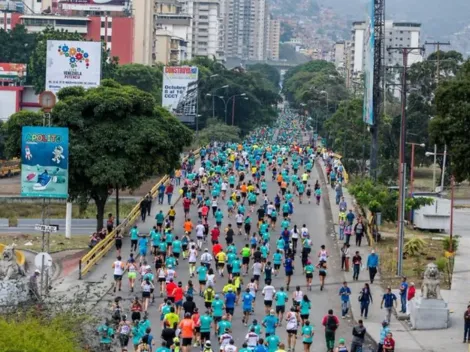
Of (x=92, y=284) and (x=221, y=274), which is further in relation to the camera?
(x=221, y=274)

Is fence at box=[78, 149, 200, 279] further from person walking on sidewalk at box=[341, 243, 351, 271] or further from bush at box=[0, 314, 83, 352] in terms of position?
bush at box=[0, 314, 83, 352]

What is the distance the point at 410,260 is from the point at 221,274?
7.99 meters

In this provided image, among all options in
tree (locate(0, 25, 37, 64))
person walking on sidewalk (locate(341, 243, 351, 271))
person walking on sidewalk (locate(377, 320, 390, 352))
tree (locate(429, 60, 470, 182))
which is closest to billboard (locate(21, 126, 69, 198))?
person walking on sidewalk (locate(341, 243, 351, 271))

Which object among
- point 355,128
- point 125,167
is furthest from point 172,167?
point 355,128

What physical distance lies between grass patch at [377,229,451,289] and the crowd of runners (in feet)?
7.00

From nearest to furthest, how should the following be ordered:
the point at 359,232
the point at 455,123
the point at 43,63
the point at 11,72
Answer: the point at 455,123 < the point at 359,232 < the point at 43,63 < the point at 11,72

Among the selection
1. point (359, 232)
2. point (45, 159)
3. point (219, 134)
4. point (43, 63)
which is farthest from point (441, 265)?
point (43, 63)

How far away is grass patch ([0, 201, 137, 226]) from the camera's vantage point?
189ft

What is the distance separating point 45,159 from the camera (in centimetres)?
3406

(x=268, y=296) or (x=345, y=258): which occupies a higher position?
(x=345, y=258)

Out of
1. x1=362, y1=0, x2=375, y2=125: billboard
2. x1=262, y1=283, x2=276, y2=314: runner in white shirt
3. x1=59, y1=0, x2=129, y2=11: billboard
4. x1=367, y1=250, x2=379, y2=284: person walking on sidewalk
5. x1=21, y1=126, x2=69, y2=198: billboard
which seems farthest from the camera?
x1=59, y1=0, x2=129, y2=11: billboard

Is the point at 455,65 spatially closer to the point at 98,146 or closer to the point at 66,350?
the point at 98,146

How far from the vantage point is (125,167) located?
152ft

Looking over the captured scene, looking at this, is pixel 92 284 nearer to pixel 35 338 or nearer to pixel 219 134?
pixel 35 338
